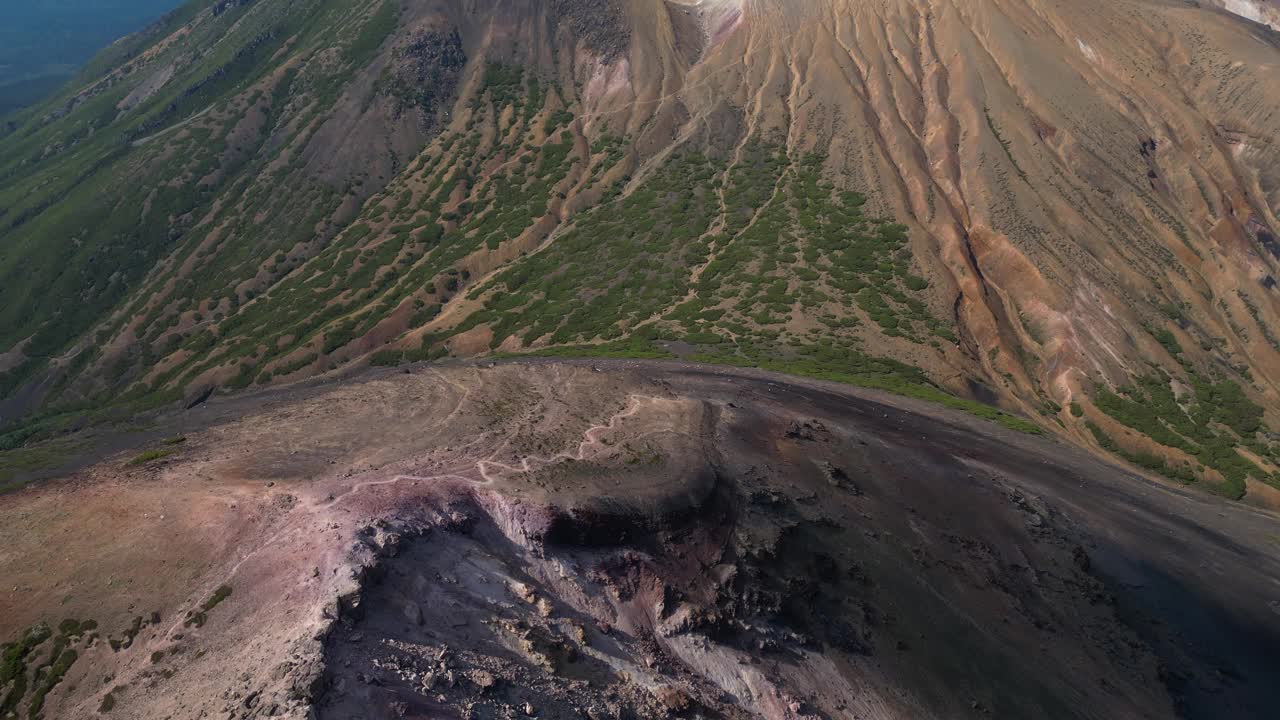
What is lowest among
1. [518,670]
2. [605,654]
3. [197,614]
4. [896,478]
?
[896,478]

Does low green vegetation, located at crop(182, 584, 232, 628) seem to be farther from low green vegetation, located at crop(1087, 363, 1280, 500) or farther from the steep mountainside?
low green vegetation, located at crop(1087, 363, 1280, 500)

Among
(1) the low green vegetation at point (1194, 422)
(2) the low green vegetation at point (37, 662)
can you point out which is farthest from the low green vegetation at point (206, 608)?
(1) the low green vegetation at point (1194, 422)

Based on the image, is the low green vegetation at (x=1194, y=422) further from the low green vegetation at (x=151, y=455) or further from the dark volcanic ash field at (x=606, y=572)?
the low green vegetation at (x=151, y=455)

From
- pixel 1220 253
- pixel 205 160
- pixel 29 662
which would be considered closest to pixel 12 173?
pixel 205 160

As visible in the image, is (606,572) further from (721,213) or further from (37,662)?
(721,213)

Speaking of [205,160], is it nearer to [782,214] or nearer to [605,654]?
[782,214]

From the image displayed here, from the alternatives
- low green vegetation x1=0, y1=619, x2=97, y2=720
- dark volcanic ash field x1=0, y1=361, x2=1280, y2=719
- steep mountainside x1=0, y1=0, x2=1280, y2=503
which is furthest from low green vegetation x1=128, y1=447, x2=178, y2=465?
steep mountainside x1=0, y1=0, x2=1280, y2=503

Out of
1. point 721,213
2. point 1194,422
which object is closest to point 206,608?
point 1194,422
